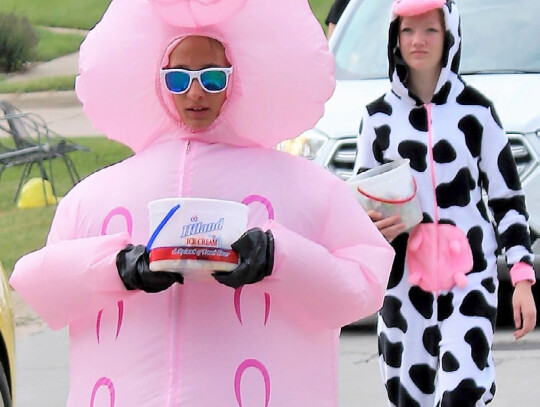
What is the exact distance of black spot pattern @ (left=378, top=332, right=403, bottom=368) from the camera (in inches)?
187

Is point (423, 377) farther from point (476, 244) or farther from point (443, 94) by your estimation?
point (443, 94)

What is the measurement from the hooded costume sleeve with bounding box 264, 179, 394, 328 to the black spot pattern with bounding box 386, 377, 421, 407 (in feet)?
4.89

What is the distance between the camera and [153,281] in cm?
299

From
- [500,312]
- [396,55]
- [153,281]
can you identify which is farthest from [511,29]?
[153,281]

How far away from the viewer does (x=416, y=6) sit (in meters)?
4.62

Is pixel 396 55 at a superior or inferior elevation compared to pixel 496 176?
superior

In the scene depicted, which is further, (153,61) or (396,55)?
(396,55)

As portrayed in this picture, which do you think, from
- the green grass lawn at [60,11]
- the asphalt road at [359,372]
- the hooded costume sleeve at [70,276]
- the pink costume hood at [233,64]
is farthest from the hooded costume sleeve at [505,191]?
the green grass lawn at [60,11]

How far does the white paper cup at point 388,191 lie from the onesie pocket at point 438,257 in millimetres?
179

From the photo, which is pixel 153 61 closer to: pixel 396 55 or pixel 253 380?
pixel 253 380

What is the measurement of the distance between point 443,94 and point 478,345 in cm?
84

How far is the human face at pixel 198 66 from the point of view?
3.30 meters

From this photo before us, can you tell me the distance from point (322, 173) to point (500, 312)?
208 inches

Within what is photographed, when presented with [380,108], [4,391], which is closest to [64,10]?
[4,391]
